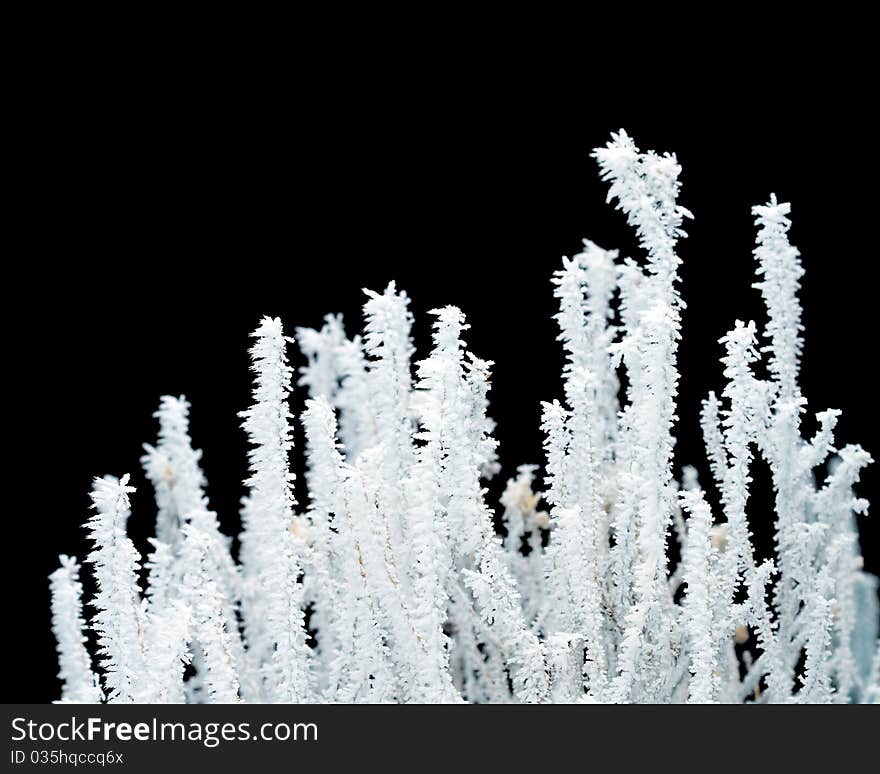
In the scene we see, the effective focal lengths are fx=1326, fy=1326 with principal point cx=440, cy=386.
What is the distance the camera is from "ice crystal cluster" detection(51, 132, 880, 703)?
1437 millimetres

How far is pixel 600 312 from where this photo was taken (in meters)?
1.75

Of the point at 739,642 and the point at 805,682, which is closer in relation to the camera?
the point at 805,682

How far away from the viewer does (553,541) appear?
1576 mm

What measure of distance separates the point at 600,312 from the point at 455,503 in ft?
1.32

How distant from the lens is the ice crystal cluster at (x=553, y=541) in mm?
1437

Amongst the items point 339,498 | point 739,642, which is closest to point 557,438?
point 339,498
